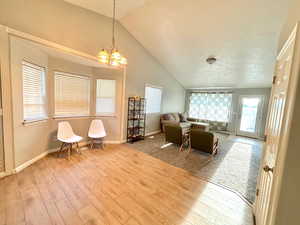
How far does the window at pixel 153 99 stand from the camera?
5339 mm

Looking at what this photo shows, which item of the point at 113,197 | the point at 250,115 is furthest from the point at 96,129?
the point at 250,115

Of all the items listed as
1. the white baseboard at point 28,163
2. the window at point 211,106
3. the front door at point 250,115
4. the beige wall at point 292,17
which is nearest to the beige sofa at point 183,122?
the window at point 211,106

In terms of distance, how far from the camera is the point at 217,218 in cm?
164

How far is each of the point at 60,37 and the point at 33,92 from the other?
53.0 inches

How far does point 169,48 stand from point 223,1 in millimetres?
2043

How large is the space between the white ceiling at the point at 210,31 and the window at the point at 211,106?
1523mm

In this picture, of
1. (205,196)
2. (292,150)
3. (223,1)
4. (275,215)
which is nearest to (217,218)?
(205,196)

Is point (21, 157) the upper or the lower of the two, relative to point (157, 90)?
lower

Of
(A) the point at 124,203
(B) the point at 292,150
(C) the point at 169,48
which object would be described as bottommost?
(A) the point at 124,203

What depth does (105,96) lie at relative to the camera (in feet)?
13.6

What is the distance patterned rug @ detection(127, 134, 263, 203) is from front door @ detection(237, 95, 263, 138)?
1732mm

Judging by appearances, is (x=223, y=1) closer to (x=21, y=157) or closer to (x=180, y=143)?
(x=180, y=143)

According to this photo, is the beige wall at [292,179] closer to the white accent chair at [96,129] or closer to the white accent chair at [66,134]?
the white accent chair at [66,134]

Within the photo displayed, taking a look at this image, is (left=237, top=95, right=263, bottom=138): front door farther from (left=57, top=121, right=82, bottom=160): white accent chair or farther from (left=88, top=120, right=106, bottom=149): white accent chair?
(left=57, top=121, right=82, bottom=160): white accent chair
